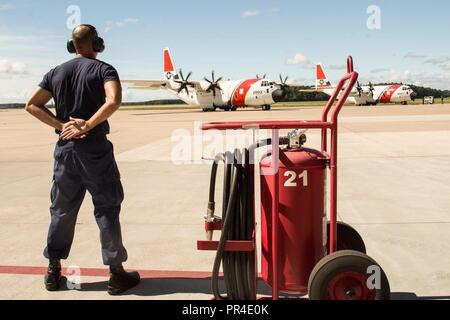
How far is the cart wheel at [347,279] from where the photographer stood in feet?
8.81

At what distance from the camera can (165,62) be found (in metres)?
52.2

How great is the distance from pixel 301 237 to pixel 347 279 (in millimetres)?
391

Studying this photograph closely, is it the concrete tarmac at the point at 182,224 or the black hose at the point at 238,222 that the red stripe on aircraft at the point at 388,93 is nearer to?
the concrete tarmac at the point at 182,224

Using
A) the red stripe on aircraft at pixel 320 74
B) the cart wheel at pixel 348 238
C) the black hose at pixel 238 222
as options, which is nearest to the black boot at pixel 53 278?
the black hose at pixel 238 222

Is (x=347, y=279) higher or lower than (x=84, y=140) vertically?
lower

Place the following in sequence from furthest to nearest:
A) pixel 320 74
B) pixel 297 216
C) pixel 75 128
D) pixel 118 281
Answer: pixel 320 74 → pixel 118 281 → pixel 75 128 → pixel 297 216

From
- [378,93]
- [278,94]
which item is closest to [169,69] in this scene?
[278,94]

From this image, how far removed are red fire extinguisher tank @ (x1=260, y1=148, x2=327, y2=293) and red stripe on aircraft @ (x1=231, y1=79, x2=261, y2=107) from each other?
3952cm

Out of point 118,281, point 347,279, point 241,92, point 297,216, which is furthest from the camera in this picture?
point 241,92

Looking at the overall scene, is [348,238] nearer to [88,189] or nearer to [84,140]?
[88,189]

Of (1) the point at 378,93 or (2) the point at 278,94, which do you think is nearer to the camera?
(2) the point at 278,94

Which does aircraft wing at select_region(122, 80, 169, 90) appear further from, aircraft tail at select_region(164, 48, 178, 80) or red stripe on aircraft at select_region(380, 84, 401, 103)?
red stripe on aircraft at select_region(380, 84, 401, 103)

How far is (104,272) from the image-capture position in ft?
12.3
